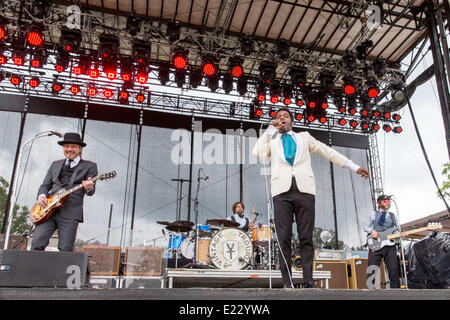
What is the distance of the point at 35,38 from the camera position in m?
7.31

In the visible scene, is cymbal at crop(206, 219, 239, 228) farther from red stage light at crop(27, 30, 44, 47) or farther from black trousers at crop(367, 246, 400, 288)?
red stage light at crop(27, 30, 44, 47)

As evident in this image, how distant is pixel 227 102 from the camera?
11.3 meters

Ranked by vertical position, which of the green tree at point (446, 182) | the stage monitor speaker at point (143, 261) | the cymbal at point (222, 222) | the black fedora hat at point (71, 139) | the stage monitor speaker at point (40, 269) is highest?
the green tree at point (446, 182)

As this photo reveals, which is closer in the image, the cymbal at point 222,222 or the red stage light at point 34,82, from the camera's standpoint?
the cymbal at point 222,222

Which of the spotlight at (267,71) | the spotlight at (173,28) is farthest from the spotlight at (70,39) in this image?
the spotlight at (267,71)

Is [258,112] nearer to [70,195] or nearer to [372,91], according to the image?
[372,91]

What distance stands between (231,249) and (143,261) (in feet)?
9.34

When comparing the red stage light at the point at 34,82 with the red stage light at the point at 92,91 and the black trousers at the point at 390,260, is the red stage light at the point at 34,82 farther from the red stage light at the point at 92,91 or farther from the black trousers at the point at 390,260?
the black trousers at the point at 390,260

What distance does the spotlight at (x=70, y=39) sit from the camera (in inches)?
299

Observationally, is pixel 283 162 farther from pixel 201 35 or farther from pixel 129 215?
pixel 129 215

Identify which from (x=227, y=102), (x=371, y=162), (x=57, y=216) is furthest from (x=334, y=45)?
(x=57, y=216)

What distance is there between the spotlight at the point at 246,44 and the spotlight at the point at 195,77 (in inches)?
54.3

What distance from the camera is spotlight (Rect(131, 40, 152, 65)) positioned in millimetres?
7945

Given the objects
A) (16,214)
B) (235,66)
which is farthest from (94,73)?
(16,214)
